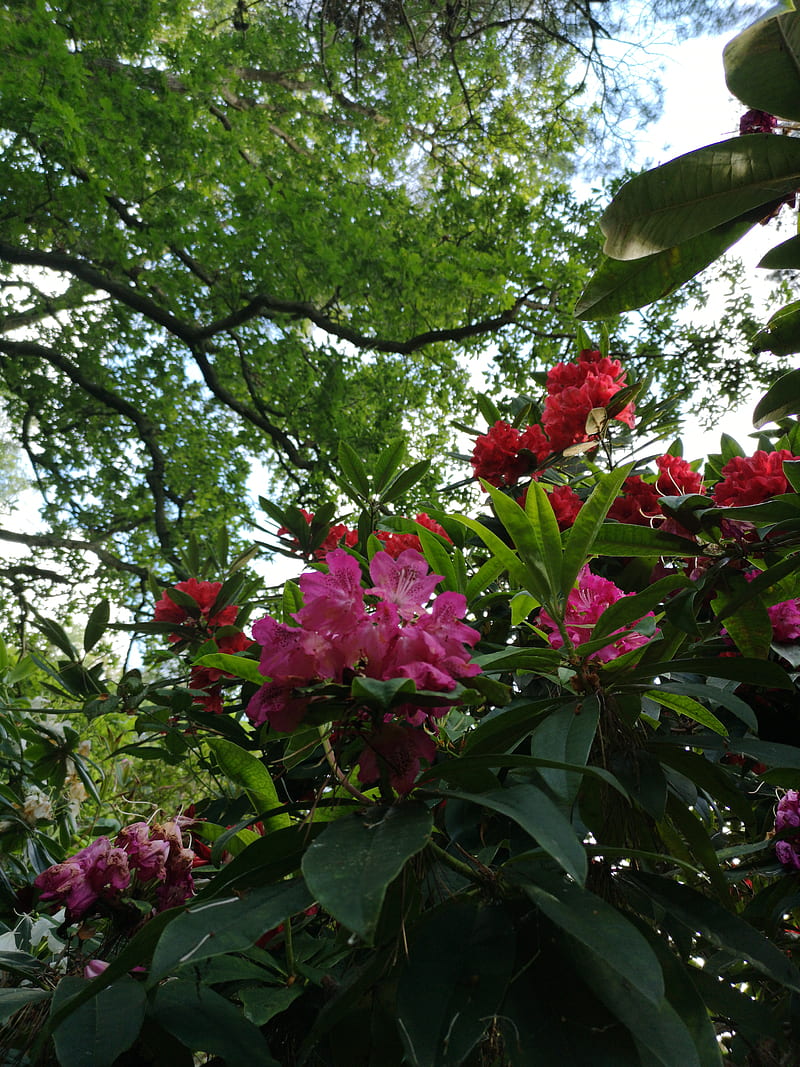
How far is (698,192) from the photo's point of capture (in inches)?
22.4

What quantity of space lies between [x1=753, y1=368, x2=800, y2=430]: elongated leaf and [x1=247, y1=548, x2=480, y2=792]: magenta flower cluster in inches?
16.8

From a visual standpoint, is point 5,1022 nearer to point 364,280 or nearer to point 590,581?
point 590,581

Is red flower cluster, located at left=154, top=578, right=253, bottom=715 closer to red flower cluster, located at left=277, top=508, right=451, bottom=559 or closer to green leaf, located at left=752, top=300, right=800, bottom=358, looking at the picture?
red flower cluster, located at left=277, top=508, right=451, bottom=559

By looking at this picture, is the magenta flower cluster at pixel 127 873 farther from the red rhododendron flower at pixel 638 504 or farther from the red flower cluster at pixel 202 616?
the red rhododendron flower at pixel 638 504

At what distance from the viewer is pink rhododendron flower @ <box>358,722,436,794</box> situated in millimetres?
453

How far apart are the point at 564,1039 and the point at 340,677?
9.9 inches

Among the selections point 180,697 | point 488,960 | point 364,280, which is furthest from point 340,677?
point 364,280

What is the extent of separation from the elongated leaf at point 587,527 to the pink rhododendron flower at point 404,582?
0.51 ft

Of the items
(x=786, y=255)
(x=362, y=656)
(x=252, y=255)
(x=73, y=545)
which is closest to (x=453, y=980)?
(x=362, y=656)

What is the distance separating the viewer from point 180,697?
994 millimetres

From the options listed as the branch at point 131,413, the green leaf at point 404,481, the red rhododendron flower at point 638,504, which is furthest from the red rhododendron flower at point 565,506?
the branch at point 131,413

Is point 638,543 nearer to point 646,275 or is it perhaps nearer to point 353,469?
point 646,275

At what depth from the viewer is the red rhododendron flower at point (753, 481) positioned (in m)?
0.79

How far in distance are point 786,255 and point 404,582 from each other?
1.56 feet
